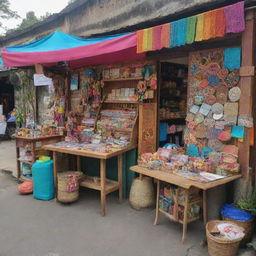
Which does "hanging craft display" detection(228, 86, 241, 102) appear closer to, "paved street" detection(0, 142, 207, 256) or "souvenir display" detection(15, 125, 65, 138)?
"paved street" detection(0, 142, 207, 256)

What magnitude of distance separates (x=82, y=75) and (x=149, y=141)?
6.69 feet

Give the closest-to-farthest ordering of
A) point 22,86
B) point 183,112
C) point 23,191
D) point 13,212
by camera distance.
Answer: point 13,212, point 23,191, point 183,112, point 22,86

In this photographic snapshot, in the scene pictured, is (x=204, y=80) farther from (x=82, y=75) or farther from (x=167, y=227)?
(x=82, y=75)

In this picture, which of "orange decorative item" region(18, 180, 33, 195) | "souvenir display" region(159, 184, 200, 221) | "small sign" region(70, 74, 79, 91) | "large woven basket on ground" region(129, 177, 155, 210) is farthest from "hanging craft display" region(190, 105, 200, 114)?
"orange decorative item" region(18, 180, 33, 195)

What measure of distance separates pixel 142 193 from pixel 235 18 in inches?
101

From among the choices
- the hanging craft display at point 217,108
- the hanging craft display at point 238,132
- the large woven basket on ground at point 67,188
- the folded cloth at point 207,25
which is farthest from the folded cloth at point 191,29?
the large woven basket on ground at point 67,188

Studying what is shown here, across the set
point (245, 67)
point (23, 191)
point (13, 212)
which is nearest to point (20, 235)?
point (13, 212)

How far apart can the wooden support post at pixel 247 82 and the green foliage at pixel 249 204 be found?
0.25 m

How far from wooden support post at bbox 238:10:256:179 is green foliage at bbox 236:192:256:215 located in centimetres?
25

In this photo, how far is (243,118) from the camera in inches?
114

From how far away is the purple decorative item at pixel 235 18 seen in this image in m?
2.48

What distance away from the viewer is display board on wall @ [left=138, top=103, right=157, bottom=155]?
156 inches

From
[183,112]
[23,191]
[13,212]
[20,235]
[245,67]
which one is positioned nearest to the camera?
[245,67]

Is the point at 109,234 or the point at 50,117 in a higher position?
the point at 50,117
